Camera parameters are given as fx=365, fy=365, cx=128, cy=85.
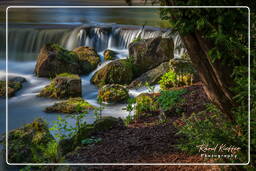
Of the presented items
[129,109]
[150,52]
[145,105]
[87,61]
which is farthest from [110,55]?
[129,109]

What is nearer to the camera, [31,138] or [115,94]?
[115,94]

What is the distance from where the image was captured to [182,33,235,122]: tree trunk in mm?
2033

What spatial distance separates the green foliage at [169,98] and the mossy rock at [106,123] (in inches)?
27.4

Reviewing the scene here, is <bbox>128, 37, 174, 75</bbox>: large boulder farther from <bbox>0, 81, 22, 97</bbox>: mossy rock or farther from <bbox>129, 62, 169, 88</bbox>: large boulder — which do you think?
<bbox>0, 81, 22, 97</bbox>: mossy rock

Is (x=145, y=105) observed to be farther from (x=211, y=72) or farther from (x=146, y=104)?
(x=211, y=72)

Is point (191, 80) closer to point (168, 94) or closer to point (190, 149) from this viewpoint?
point (168, 94)

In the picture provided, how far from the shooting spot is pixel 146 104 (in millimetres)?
4535

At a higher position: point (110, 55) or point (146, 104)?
point (110, 55)

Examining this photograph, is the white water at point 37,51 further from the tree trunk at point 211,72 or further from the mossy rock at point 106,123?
the tree trunk at point 211,72

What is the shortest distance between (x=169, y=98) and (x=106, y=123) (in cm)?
107

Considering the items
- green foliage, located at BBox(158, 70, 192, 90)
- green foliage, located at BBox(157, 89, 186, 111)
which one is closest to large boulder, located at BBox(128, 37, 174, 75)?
green foliage, located at BBox(158, 70, 192, 90)

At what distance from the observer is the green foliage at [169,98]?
453 centimetres

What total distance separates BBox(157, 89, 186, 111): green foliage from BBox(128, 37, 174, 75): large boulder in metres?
1.04

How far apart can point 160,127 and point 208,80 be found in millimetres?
1791
